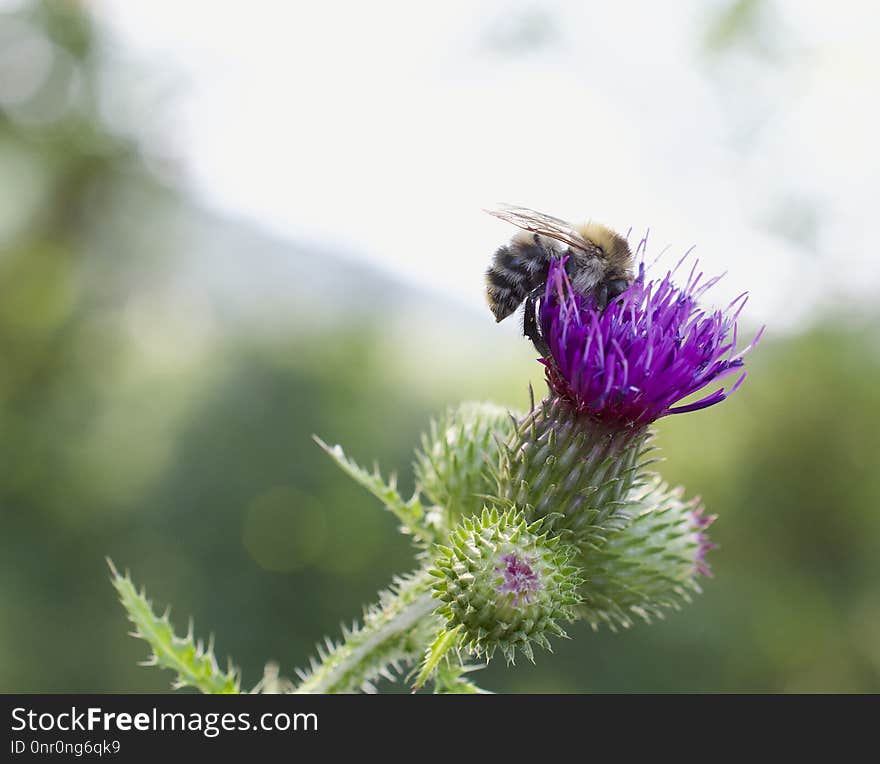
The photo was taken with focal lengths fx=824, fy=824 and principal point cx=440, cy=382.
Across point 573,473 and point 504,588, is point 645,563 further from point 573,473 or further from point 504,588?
point 504,588

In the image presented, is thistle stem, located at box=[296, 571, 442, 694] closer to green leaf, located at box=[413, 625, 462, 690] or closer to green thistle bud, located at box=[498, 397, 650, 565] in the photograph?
green leaf, located at box=[413, 625, 462, 690]

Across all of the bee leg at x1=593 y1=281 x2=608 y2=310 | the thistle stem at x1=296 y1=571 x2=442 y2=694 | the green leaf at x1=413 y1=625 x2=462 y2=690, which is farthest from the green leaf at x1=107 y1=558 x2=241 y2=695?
the bee leg at x1=593 y1=281 x2=608 y2=310

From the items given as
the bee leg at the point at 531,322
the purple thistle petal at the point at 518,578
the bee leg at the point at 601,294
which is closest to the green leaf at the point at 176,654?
the purple thistle petal at the point at 518,578

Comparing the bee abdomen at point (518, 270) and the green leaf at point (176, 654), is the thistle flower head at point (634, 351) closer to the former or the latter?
the bee abdomen at point (518, 270)

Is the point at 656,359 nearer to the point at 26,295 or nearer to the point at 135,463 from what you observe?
the point at 135,463

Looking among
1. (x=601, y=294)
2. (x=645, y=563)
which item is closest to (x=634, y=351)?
(x=601, y=294)

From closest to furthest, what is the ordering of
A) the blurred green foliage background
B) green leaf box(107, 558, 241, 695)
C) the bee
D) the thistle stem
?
green leaf box(107, 558, 241, 695) → the thistle stem → the bee → the blurred green foliage background

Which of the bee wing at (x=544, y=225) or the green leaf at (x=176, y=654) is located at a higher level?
the bee wing at (x=544, y=225)
